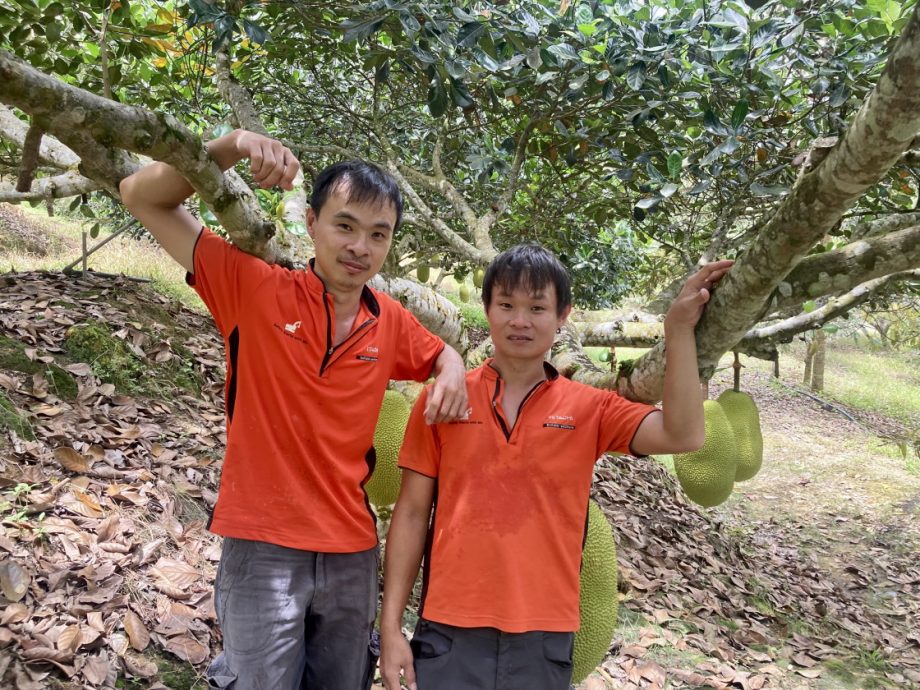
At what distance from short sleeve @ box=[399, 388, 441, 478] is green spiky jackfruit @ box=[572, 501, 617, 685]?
487 mm

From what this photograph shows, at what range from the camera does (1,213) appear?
9.35 meters

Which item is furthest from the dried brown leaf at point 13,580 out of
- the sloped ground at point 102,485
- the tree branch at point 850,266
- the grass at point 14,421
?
the tree branch at point 850,266

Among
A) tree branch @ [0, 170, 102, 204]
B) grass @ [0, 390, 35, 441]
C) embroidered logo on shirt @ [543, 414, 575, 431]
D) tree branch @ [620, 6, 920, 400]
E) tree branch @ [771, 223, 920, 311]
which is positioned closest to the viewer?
tree branch @ [620, 6, 920, 400]

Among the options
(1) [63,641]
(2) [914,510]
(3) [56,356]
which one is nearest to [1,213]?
(3) [56,356]

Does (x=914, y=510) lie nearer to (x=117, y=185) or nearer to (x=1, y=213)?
(x=117, y=185)

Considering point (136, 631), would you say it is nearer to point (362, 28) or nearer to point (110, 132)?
point (110, 132)

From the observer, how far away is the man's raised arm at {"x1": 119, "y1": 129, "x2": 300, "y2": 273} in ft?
3.89

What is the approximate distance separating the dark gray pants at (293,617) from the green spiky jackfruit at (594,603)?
499 mm

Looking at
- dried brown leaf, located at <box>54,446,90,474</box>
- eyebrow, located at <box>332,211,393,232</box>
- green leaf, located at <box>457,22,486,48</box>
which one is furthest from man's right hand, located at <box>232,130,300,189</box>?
dried brown leaf, located at <box>54,446,90,474</box>

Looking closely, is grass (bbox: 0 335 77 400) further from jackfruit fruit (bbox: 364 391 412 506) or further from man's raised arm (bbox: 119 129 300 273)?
man's raised arm (bbox: 119 129 300 273)

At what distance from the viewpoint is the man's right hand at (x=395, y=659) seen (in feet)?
4.19

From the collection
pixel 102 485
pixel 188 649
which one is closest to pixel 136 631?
pixel 188 649

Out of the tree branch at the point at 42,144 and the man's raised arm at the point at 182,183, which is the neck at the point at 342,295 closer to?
the man's raised arm at the point at 182,183

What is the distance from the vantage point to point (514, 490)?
133 centimetres
